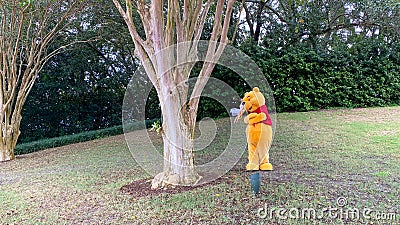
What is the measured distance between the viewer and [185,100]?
13.3 ft

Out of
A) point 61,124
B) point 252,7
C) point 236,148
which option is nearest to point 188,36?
point 236,148

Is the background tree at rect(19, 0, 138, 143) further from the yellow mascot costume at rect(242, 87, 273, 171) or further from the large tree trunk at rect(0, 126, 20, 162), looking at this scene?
the yellow mascot costume at rect(242, 87, 273, 171)

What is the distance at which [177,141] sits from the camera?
394 centimetres

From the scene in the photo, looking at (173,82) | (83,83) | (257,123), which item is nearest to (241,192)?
(257,123)

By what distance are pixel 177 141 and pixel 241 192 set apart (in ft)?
3.36

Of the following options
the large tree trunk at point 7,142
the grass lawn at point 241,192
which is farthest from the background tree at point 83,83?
the grass lawn at point 241,192

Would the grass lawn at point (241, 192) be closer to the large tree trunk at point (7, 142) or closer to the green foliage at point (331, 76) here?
the large tree trunk at point (7, 142)

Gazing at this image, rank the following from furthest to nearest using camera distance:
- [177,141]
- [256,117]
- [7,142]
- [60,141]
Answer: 1. [60,141]
2. [7,142]
3. [177,141]
4. [256,117]

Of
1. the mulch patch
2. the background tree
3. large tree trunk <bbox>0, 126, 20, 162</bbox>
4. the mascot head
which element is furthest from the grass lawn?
the background tree

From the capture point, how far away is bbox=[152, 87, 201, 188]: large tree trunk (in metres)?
3.94

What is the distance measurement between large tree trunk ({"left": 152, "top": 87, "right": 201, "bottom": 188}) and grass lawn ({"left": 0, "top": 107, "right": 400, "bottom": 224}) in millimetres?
371

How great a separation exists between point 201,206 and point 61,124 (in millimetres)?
10454

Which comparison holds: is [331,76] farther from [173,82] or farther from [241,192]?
[241,192]

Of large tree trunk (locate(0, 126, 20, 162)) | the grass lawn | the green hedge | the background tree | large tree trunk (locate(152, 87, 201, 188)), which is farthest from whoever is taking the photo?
the background tree
